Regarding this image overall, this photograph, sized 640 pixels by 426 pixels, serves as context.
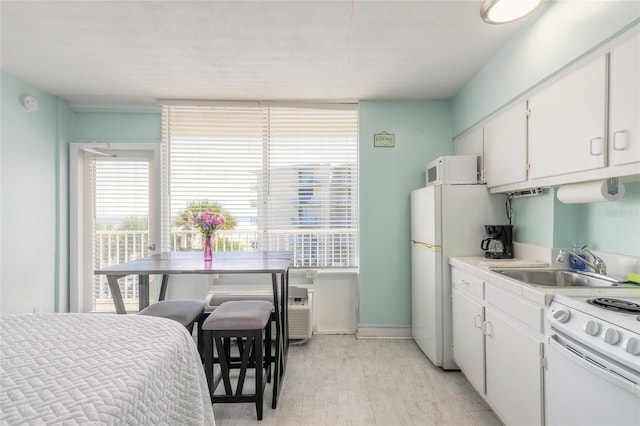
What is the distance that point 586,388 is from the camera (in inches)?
46.6

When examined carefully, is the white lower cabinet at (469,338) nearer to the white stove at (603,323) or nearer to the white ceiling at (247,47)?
the white stove at (603,323)

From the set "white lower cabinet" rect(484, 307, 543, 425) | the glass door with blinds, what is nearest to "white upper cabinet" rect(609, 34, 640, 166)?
"white lower cabinet" rect(484, 307, 543, 425)

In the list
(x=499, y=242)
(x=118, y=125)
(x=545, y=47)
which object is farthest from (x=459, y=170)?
(x=118, y=125)

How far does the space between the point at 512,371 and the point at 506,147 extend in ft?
5.11

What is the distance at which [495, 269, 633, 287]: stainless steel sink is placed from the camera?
174cm

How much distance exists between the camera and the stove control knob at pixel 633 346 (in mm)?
972

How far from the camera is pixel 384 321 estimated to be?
3.29 m

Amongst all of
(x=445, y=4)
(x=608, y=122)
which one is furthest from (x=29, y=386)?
(x=445, y=4)

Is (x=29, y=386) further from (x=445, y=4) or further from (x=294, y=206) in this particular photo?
(x=294, y=206)

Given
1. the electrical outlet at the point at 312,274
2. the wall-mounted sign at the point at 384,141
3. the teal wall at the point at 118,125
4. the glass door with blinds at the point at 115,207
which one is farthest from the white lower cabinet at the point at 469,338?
the teal wall at the point at 118,125

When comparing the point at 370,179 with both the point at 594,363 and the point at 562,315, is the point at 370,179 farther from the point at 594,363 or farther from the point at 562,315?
the point at 594,363

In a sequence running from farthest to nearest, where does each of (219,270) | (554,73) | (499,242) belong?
(499,242) < (219,270) < (554,73)

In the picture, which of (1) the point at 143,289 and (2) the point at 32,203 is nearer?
(1) the point at 143,289

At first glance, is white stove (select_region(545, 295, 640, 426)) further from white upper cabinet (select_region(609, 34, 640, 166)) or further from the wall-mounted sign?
the wall-mounted sign
